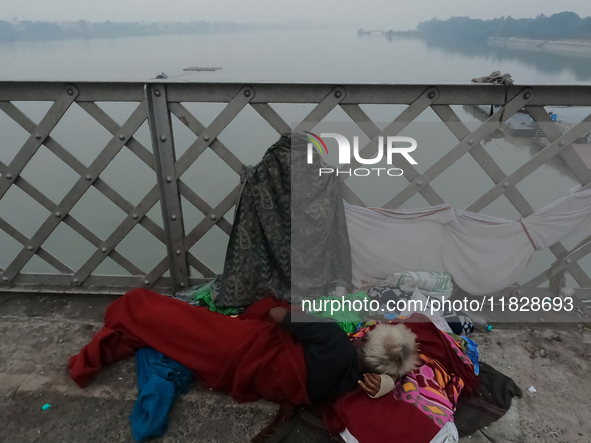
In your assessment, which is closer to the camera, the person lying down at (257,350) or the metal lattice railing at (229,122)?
the person lying down at (257,350)

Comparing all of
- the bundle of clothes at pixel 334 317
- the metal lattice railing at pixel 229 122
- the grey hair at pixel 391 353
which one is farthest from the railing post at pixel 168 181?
the grey hair at pixel 391 353

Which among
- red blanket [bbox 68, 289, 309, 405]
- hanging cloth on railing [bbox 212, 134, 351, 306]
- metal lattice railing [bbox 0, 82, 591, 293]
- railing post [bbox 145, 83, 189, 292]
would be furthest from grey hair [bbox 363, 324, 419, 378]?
railing post [bbox 145, 83, 189, 292]

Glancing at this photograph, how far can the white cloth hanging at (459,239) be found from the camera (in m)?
1.64

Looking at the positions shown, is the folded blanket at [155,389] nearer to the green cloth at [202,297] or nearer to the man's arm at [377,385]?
the green cloth at [202,297]

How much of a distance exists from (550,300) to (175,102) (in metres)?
1.94

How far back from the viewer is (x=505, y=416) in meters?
1.28

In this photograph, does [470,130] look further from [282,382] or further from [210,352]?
[210,352]

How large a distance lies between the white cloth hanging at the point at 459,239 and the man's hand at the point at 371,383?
0.59 m

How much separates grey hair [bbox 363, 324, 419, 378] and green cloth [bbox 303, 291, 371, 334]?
1.09ft

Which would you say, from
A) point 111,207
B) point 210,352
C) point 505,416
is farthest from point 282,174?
point 111,207

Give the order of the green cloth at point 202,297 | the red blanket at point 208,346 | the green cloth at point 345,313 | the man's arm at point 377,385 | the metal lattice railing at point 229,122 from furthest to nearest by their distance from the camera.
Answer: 1. the green cloth at point 202,297
2. the green cloth at point 345,313
3. the metal lattice railing at point 229,122
4. the red blanket at point 208,346
5. the man's arm at point 377,385

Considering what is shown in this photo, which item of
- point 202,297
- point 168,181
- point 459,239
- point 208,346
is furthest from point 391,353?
point 168,181

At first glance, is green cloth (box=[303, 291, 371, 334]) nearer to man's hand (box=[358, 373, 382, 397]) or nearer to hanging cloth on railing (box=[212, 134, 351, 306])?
hanging cloth on railing (box=[212, 134, 351, 306])

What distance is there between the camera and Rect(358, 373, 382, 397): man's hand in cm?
116
